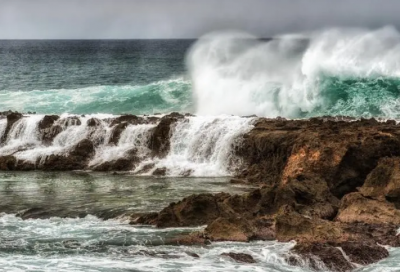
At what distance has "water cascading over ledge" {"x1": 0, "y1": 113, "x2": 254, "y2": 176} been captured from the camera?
22703mm

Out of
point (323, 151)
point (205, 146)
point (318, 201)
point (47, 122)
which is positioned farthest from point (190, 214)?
point (47, 122)

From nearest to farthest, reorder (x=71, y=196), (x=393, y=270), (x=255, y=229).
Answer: (x=393, y=270), (x=255, y=229), (x=71, y=196)

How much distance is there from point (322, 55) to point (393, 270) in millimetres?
25950

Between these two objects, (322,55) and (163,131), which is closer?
(163,131)

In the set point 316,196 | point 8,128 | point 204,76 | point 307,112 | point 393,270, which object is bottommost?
point 393,270

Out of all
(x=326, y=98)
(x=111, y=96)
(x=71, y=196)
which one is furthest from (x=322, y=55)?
(x=71, y=196)

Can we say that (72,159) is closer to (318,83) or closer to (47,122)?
(47,122)

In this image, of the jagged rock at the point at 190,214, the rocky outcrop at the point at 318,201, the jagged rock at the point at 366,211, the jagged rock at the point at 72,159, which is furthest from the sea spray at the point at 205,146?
the jagged rock at the point at 366,211

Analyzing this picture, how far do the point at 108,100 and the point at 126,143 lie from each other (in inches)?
669

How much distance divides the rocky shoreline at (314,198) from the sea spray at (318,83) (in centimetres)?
1103

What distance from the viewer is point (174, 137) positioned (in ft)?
79.5

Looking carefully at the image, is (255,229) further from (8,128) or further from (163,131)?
(8,128)

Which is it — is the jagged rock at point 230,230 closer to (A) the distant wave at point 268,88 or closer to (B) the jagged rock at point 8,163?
(B) the jagged rock at point 8,163

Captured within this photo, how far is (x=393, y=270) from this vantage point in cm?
1093
